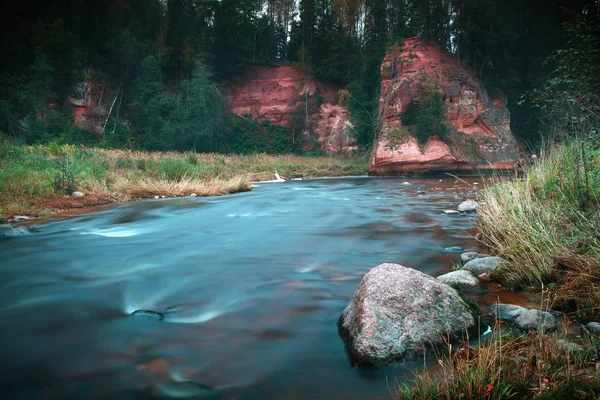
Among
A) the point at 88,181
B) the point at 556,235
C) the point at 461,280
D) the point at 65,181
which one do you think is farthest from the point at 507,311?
the point at 88,181

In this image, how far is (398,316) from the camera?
3268 mm

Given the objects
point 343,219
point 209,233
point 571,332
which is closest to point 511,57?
point 343,219

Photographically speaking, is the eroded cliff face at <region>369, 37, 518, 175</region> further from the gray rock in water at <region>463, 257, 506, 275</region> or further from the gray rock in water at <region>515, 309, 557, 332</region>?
the gray rock in water at <region>515, 309, 557, 332</region>

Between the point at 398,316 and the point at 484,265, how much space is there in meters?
2.39

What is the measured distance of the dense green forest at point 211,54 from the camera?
3184cm

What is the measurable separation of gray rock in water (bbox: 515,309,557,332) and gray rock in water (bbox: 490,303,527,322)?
0.07m

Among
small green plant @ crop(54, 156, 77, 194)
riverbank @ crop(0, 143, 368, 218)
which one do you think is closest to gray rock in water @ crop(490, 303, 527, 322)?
riverbank @ crop(0, 143, 368, 218)

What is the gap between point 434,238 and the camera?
7.51 m

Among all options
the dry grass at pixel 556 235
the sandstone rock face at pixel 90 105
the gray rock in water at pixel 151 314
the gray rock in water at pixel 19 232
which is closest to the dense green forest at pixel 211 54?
the sandstone rock face at pixel 90 105

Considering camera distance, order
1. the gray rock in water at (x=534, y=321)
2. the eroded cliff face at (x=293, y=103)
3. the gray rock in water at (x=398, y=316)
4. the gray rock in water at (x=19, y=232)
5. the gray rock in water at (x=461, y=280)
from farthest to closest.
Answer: the eroded cliff face at (x=293, y=103)
the gray rock in water at (x=19, y=232)
the gray rock in water at (x=461, y=280)
the gray rock in water at (x=534, y=321)
the gray rock in water at (x=398, y=316)

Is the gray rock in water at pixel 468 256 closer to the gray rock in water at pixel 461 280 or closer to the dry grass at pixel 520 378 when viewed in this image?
the gray rock in water at pixel 461 280

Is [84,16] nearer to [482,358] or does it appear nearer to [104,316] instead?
[104,316]

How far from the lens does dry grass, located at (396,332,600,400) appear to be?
2354mm

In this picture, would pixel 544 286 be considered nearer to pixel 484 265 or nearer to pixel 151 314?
pixel 484 265
